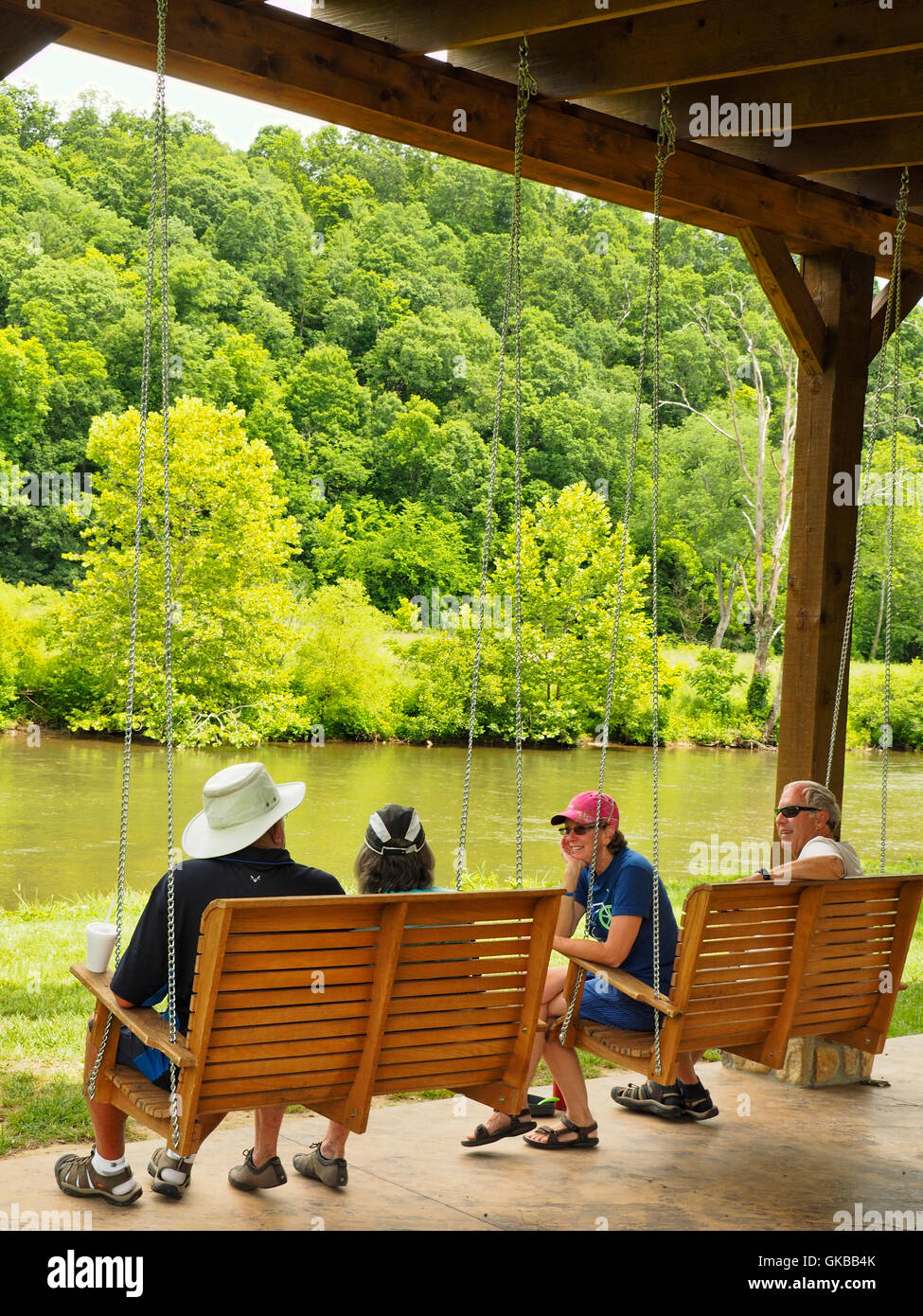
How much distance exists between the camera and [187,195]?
41031 mm

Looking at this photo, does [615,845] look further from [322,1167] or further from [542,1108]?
[322,1167]

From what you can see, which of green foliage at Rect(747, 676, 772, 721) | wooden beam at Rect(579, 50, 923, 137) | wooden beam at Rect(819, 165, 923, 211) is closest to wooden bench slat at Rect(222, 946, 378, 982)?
wooden beam at Rect(579, 50, 923, 137)

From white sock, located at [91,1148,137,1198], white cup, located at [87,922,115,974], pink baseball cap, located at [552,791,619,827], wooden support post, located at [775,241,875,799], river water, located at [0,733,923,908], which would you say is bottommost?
river water, located at [0,733,923,908]

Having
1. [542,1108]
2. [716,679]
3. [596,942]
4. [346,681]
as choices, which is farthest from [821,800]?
[716,679]

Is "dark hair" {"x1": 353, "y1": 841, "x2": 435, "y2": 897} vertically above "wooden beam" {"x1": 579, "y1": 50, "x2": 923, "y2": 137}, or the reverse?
"wooden beam" {"x1": 579, "y1": 50, "x2": 923, "y2": 137}

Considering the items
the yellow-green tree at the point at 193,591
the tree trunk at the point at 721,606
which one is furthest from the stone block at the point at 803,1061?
the tree trunk at the point at 721,606

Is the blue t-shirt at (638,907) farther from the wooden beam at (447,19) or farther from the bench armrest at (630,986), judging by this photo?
the wooden beam at (447,19)

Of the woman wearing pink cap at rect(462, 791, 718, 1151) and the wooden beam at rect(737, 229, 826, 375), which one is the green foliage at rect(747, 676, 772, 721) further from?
the woman wearing pink cap at rect(462, 791, 718, 1151)

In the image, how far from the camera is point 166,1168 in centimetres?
328

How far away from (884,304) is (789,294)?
47cm

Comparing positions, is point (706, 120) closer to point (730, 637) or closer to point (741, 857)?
point (741, 857)

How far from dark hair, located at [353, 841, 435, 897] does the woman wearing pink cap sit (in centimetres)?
51

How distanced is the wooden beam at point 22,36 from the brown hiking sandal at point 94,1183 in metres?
2.64

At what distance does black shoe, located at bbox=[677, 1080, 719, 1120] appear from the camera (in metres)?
4.18
